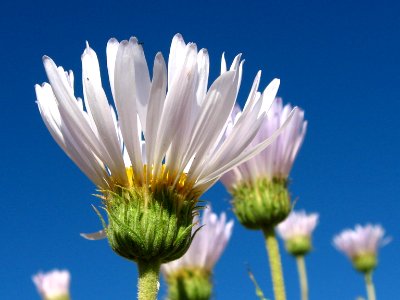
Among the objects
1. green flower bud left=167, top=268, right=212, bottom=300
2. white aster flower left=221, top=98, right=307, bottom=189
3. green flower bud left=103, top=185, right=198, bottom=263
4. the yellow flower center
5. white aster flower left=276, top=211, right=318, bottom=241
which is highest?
white aster flower left=276, top=211, right=318, bottom=241

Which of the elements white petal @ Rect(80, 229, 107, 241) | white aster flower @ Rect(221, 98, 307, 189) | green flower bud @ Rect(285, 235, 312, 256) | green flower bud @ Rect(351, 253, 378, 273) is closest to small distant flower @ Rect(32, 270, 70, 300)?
green flower bud @ Rect(285, 235, 312, 256)

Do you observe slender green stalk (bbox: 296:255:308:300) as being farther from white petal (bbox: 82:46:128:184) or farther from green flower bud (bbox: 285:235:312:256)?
white petal (bbox: 82:46:128:184)

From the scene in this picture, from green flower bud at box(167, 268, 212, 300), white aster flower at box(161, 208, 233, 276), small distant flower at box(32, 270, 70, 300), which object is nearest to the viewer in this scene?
green flower bud at box(167, 268, 212, 300)

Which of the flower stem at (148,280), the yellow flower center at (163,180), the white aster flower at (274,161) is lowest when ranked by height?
the flower stem at (148,280)

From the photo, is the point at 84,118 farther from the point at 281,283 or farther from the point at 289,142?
the point at 289,142

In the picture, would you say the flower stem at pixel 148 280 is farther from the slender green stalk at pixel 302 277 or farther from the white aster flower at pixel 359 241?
the white aster flower at pixel 359 241

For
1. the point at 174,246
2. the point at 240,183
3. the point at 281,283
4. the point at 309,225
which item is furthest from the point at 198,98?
the point at 309,225

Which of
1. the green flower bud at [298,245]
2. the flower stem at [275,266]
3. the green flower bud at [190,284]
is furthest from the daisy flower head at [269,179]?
the green flower bud at [298,245]

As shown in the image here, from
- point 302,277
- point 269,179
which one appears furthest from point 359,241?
point 269,179
